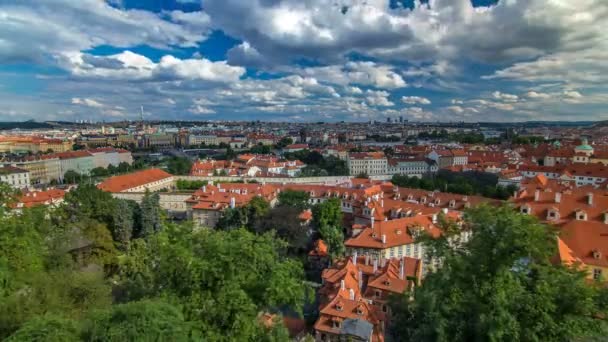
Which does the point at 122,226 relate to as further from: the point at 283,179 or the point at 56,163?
the point at 56,163

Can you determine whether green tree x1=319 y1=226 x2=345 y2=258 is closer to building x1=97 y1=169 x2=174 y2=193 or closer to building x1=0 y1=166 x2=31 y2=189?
building x1=97 y1=169 x2=174 y2=193

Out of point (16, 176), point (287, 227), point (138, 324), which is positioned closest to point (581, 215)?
point (287, 227)

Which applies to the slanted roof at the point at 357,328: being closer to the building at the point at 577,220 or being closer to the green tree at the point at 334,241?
the building at the point at 577,220

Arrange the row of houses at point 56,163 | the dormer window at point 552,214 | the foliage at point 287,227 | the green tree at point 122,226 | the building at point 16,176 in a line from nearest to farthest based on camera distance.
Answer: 1. the dormer window at point 552,214
2. the foliage at point 287,227
3. the green tree at point 122,226
4. the building at point 16,176
5. the row of houses at point 56,163

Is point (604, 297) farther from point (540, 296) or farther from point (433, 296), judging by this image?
point (433, 296)

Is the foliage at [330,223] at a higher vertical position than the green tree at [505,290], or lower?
lower

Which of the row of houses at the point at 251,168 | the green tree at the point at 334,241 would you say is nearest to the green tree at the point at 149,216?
the green tree at the point at 334,241
